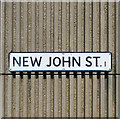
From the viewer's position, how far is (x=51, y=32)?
4902mm

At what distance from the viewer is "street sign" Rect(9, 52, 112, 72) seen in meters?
4.81

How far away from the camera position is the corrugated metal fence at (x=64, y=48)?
16.1ft

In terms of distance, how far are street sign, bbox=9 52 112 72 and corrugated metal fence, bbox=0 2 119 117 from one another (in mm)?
116

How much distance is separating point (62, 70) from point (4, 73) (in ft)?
3.42

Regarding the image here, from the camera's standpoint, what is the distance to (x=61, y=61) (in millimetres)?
4812

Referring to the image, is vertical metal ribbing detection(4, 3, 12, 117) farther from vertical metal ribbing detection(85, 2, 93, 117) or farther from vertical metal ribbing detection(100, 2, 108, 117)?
vertical metal ribbing detection(100, 2, 108, 117)

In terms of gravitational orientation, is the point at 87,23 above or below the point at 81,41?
above

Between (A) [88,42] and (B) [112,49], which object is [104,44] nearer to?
(B) [112,49]

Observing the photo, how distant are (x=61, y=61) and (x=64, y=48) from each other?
9.8 inches

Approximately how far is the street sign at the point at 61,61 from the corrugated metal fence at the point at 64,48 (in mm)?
116

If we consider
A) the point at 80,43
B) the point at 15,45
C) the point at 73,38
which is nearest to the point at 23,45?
the point at 15,45

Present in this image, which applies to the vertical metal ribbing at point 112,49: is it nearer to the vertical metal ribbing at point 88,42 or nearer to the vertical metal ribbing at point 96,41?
the vertical metal ribbing at point 96,41

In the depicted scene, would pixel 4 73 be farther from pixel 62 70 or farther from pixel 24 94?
pixel 62 70

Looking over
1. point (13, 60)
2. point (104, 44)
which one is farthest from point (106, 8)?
point (13, 60)
